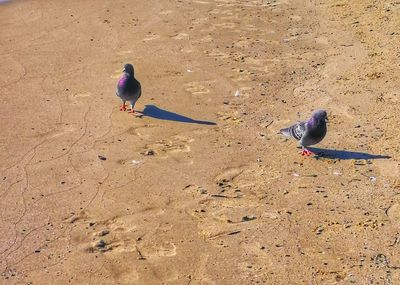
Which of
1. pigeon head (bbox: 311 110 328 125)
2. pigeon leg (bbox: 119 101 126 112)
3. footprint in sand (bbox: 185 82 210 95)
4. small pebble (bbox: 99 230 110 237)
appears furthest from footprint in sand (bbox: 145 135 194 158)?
small pebble (bbox: 99 230 110 237)

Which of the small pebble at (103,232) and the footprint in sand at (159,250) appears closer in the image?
the footprint in sand at (159,250)

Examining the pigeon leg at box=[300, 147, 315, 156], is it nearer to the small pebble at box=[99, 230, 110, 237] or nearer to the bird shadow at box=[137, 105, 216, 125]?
the bird shadow at box=[137, 105, 216, 125]

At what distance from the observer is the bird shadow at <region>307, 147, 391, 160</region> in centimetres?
895

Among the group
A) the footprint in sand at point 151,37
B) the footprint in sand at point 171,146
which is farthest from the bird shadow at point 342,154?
the footprint in sand at point 151,37

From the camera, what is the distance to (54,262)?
23.0ft

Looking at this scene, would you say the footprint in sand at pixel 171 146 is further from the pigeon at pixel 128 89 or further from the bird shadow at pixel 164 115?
the pigeon at pixel 128 89

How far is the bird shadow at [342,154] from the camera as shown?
895cm

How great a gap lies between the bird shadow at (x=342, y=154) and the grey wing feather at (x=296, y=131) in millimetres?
358

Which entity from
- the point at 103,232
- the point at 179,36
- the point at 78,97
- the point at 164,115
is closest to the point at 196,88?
the point at 164,115

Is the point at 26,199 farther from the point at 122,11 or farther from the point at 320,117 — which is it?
the point at 122,11

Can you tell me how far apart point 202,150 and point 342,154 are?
196cm

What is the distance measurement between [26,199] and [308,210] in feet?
11.5

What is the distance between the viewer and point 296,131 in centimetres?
905

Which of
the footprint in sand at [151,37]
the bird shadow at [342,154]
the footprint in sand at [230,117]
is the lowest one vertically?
the bird shadow at [342,154]
